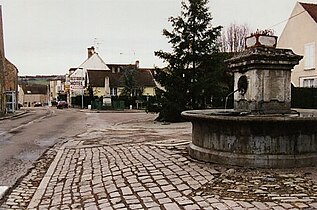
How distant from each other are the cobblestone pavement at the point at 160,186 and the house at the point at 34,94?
112765 millimetres

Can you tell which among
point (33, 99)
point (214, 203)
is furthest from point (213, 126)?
point (33, 99)

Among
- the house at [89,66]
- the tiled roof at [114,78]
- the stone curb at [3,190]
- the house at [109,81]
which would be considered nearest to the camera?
the stone curb at [3,190]

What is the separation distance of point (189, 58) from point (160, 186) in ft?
55.7

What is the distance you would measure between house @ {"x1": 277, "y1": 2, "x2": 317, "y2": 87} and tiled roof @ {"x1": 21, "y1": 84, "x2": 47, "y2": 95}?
10155 centimetres

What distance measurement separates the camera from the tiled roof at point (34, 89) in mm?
125819

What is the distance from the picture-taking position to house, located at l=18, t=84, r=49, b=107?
12022cm

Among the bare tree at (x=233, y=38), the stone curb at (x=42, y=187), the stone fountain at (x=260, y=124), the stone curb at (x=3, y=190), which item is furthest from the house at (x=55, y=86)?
the stone curb at (x=3, y=190)

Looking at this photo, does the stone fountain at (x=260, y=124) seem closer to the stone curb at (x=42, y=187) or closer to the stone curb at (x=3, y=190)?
the stone curb at (x=42, y=187)

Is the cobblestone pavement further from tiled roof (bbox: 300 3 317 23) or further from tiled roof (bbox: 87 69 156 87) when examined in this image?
tiled roof (bbox: 87 69 156 87)

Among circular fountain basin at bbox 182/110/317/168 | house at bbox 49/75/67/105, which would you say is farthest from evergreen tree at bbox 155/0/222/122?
house at bbox 49/75/67/105

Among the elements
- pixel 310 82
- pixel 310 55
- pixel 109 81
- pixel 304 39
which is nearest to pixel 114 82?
pixel 109 81

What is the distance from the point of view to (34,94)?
128 metres

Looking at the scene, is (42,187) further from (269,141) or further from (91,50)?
(91,50)

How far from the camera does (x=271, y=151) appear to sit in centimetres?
739
